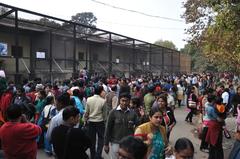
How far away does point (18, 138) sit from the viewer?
4.65 metres

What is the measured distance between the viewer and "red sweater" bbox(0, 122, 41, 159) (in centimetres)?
464

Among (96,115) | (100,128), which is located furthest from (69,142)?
(100,128)

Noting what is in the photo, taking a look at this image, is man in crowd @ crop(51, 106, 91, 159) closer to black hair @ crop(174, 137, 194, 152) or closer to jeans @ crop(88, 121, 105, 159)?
black hair @ crop(174, 137, 194, 152)

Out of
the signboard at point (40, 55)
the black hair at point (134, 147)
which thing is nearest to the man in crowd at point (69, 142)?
the black hair at point (134, 147)

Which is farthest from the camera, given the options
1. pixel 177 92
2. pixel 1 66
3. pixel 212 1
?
pixel 177 92

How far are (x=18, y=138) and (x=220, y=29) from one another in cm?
742

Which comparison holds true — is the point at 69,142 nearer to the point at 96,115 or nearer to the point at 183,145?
the point at 183,145

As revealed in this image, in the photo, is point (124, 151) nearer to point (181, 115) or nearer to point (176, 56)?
point (181, 115)

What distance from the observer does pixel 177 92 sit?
20609mm

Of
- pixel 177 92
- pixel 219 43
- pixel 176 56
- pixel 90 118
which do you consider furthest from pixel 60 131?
pixel 176 56

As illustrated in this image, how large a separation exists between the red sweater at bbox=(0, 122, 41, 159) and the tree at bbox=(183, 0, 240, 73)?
6.66 meters

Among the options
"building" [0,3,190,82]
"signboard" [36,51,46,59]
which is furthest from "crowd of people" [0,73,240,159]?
"signboard" [36,51,46,59]

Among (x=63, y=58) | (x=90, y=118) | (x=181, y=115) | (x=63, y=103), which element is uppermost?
(x=63, y=58)

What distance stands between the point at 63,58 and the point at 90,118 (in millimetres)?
11392
